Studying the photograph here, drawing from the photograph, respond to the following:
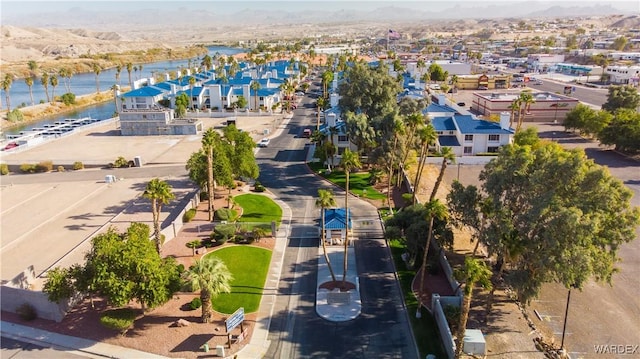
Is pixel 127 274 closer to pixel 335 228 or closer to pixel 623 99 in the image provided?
pixel 335 228

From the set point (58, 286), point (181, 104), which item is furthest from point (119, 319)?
point (181, 104)

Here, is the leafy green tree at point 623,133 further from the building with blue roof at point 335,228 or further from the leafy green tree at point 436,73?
the leafy green tree at point 436,73

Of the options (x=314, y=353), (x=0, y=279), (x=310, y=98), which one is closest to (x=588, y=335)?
(x=314, y=353)

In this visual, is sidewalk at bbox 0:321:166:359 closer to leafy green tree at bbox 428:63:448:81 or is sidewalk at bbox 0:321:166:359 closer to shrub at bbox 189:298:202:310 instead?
shrub at bbox 189:298:202:310

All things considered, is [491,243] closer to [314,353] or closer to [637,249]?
[314,353]

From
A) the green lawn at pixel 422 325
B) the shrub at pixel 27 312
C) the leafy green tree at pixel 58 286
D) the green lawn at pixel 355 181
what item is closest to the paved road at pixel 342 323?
the green lawn at pixel 422 325


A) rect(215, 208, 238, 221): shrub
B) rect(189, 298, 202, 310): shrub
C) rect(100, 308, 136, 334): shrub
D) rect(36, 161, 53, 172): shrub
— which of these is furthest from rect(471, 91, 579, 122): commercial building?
rect(100, 308, 136, 334): shrub
